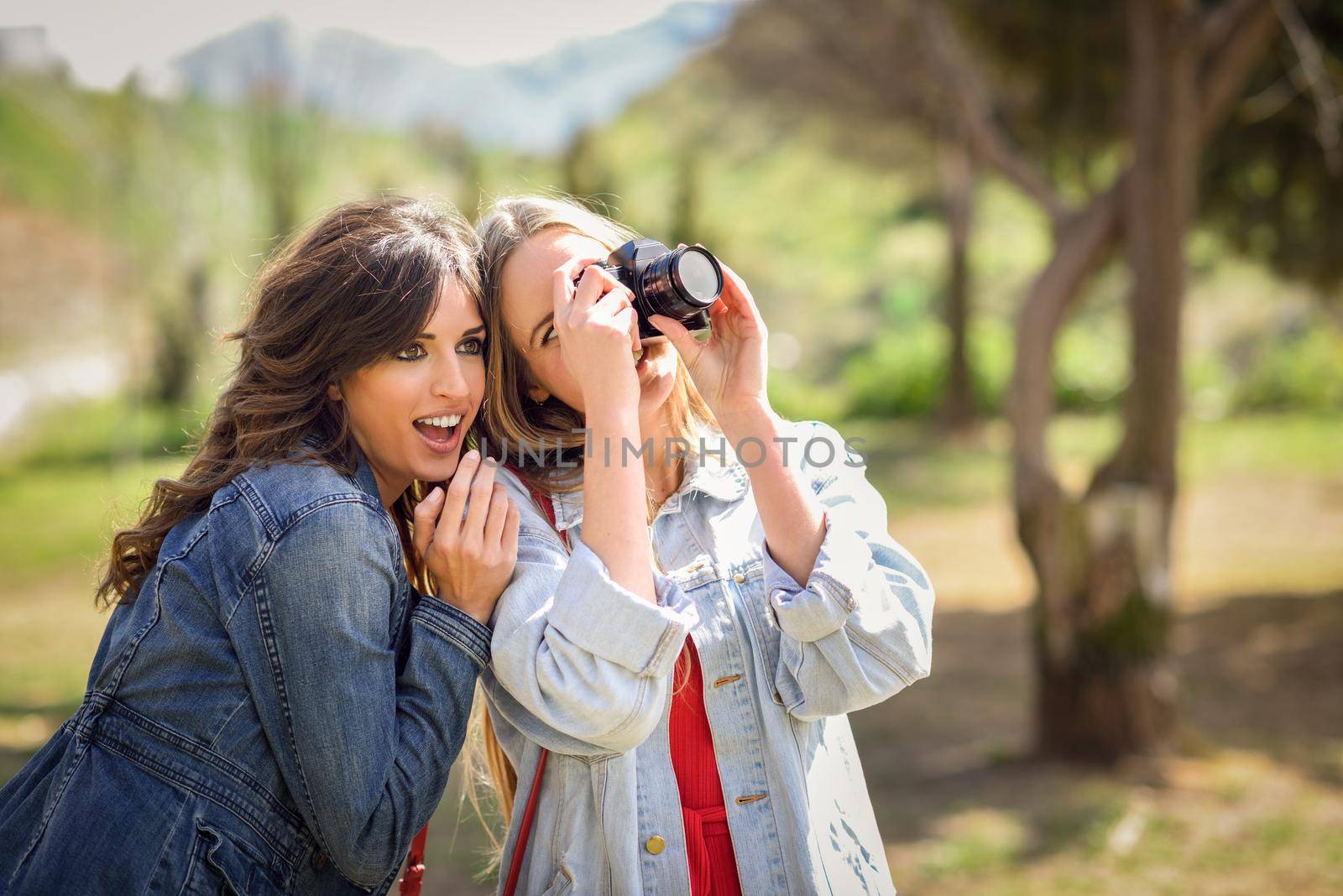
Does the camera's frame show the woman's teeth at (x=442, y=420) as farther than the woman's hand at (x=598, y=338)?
Yes

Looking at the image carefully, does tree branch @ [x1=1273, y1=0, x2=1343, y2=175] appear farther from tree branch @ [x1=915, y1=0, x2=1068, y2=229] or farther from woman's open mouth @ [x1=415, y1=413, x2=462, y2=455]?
woman's open mouth @ [x1=415, y1=413, x2=462, y2=455]

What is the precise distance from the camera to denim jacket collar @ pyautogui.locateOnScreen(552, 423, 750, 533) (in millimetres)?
1754

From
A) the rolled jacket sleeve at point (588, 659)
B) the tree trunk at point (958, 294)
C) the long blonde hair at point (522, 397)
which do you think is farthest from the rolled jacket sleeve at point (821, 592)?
the tree trunk at point (958, 294)

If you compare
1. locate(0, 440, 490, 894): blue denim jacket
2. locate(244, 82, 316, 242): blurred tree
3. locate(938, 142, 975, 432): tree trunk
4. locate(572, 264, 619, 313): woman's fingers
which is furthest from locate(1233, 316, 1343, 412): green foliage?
locate(0, 440, 490, 894): blue denim jacket

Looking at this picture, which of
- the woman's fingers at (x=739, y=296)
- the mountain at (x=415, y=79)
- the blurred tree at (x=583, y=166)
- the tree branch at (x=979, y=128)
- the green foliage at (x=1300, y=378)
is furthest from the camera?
the green foliage at (x=1300, y=378)

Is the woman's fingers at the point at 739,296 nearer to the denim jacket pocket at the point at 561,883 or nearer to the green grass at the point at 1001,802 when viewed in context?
the denim jacket pocket at the point at 561,883

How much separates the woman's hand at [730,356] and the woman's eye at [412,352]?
Result: 0.36 metres

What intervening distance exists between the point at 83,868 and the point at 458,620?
546 mm

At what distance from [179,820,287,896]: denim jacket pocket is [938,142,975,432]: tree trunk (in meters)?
12.7

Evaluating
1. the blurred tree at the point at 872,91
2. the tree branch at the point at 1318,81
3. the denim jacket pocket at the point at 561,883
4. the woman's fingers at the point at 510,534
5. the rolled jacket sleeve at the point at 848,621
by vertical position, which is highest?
the blurred tree at the point at 872,91

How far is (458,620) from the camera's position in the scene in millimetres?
1513

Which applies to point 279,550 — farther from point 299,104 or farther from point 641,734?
point 299,104

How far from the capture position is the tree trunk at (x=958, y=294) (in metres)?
13.2

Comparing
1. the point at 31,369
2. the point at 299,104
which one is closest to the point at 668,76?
the point at 299,104
